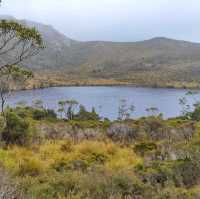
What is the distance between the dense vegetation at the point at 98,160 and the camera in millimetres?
8656

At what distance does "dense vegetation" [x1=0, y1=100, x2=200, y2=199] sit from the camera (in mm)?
8656

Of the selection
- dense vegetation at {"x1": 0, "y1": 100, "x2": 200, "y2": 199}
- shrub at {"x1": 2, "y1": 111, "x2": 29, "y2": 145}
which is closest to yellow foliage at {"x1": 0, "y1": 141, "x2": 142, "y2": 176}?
dense vegetation at {"x1": 0, "y1": 100, "x2": 200, "y2": 199}

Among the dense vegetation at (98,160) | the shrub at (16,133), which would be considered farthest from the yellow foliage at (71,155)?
the shrub at (16,133)

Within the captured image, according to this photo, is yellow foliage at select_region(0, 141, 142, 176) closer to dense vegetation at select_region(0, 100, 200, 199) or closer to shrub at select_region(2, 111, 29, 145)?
dense vegetation at select_region(0, 100, 200, 199)

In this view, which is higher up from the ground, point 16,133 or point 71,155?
point 16,133

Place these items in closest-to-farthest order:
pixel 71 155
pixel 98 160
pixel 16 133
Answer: pixel 98 160
pixel 71 155
pixel 16 133

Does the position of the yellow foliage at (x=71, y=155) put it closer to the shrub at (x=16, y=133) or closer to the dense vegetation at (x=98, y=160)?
the dense vegetation at (x=98, y=160)

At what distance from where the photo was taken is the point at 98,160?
16.2 metres

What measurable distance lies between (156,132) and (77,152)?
28.1 feet

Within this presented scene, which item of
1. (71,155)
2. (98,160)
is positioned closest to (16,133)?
(71,155)

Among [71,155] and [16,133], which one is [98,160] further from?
[16,133]

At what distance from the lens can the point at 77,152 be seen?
17.8 m

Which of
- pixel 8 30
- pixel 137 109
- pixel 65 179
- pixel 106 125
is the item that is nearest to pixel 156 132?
pixel 106 125

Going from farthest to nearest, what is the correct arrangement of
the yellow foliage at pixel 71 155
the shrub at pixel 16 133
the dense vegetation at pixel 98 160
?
the shrub at pixel 16 133 < the yellow foliage at pixel 71 155 < the dense vegetation at pixel 98 160
